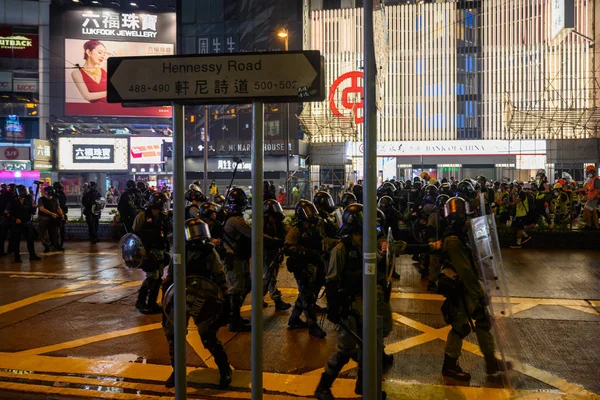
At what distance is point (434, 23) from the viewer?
3528cm

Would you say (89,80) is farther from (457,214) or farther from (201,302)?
(457,214)

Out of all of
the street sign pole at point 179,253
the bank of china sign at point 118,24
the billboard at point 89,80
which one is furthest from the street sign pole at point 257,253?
the bank of china sign at point 118,24

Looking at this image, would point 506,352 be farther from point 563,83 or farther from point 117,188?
point 117,188

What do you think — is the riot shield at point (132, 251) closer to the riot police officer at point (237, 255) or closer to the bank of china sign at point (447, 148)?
the riot police officer at point (237, 255)

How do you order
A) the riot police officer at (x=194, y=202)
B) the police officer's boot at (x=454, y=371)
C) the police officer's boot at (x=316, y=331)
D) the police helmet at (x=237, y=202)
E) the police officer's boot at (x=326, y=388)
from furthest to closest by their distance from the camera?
the riot police officer at (x=194, y=202), the police helmet at (x=237, y=202), the police officer's boot at (x=316, y=331), the police officer's boot at (x=454, y=371), the police officer's boot at (x=326, y=388)

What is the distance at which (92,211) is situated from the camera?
15.5m

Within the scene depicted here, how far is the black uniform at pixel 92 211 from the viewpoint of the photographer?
15.3 meters

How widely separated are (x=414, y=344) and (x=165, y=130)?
42.1 m

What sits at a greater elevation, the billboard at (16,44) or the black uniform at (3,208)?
the billboard at (16,44)

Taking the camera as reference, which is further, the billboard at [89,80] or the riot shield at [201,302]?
the billboard at [89,80]

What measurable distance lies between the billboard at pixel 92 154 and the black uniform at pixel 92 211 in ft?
90.6

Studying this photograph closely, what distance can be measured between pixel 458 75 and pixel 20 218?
30.0 m

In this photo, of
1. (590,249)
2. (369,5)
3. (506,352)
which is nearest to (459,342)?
(506,352)

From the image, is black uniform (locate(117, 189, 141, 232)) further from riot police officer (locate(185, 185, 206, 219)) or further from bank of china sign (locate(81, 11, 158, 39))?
bank of china sign (locate(81, 11, 158, 39))
